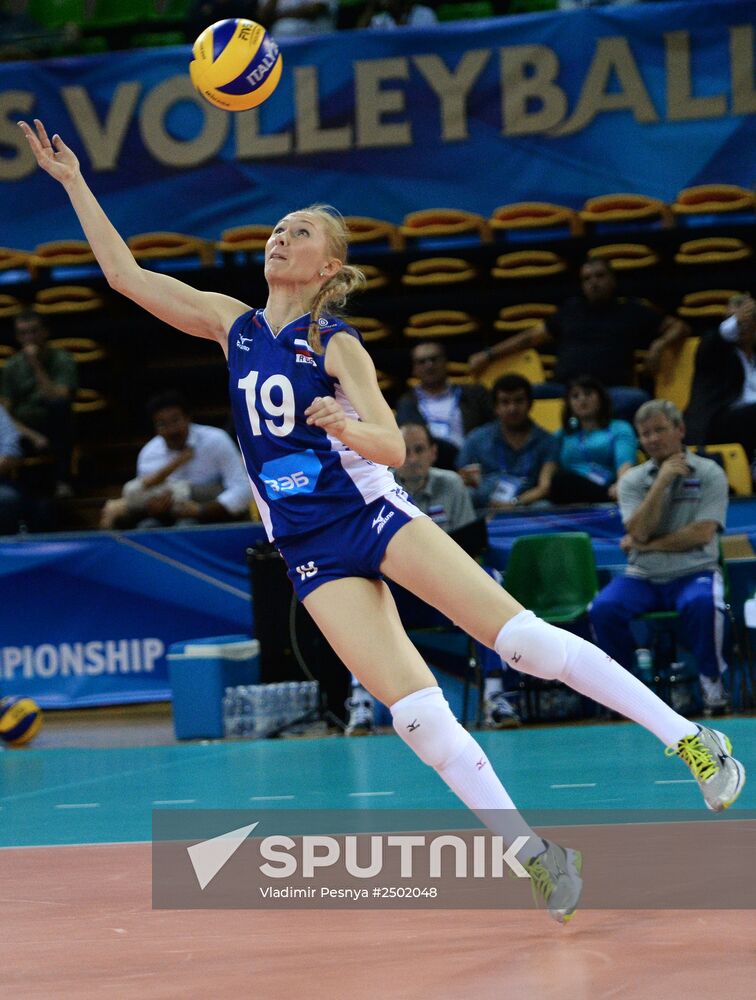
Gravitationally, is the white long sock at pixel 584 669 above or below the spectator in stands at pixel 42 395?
below

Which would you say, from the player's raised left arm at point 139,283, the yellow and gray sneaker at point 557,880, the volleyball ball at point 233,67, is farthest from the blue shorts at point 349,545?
the volleyball ball at point 233,67

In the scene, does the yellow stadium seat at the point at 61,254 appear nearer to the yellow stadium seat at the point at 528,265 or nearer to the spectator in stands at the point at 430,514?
the yellow stadium seat at the point at 528,265

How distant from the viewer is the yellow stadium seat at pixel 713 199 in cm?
1168

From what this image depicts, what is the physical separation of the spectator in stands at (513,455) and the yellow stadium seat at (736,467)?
109 cm

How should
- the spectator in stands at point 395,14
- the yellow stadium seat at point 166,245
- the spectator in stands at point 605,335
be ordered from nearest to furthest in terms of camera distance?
the spectator in stands at point 605,335 < the yellow stadium seat at point 166,245 < the spectator in stands at point 395,14

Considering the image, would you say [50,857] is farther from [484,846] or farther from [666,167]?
[666,167]

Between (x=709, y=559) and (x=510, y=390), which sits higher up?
(x=510, y=390)

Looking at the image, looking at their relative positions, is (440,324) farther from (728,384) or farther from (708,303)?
(728,384)

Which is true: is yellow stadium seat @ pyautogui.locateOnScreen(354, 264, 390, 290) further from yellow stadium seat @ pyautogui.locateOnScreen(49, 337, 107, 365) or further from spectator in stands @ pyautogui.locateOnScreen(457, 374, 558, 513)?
spectator in stands @ pyautogui.locateOnScreen(457, 374, 558, 513)

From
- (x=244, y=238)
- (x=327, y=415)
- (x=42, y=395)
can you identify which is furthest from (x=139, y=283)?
(x=244, y=238)

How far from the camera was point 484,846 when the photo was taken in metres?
4.43

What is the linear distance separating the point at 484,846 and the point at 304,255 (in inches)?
72.7

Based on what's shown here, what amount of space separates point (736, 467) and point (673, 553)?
1447mm

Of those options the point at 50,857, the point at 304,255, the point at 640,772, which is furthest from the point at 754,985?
the point at 640,772
